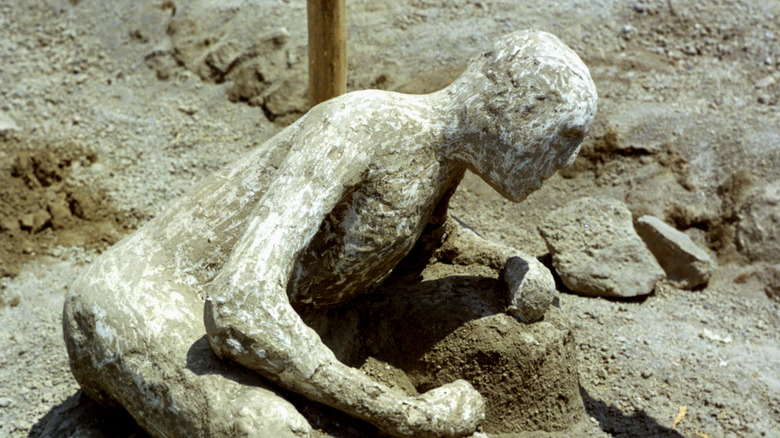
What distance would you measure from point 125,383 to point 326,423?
0.78 m

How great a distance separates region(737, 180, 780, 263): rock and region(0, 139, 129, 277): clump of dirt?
4360 mm

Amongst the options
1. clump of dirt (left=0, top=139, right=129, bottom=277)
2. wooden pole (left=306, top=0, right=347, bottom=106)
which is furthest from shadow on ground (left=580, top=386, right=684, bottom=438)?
clump of dirt (left=0, top=139, right=129, bottom=277)

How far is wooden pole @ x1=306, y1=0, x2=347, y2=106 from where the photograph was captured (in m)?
4.52

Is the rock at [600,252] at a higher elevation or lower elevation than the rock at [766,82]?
lower

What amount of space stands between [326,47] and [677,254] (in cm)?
264

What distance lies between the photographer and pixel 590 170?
5719mm

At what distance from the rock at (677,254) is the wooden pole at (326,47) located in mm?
2275

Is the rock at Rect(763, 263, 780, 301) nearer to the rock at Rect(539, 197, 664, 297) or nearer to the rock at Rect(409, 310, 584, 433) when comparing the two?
the rock at Rect(539, 197, 664, 297)

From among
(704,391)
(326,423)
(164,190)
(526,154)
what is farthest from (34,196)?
(704,391)

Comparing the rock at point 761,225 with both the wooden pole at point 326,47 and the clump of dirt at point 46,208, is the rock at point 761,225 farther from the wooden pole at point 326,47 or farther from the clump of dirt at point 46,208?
the clump of dirt at point 46,208

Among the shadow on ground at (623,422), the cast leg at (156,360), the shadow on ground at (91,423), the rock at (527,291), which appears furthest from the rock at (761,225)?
the shadow on ground at (91,423)

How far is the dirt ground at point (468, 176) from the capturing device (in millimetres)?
4016

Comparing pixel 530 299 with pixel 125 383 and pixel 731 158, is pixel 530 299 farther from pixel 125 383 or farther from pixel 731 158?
pixel 731 158

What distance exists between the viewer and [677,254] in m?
5.05
